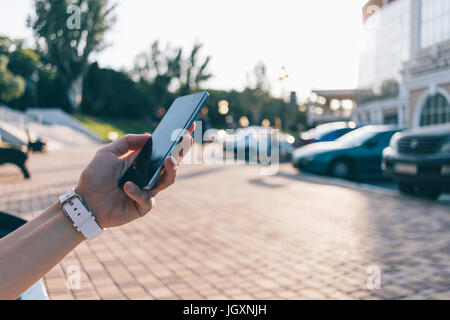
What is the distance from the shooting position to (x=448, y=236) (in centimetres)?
521

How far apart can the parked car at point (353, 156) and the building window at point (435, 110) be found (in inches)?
155

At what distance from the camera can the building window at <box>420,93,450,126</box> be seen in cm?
1445

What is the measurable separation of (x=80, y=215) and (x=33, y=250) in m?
0.15

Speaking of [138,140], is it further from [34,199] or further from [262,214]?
[34,199]

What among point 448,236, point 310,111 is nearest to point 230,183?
point 448,236

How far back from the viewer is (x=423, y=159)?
23.5ft

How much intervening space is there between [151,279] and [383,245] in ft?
8.39

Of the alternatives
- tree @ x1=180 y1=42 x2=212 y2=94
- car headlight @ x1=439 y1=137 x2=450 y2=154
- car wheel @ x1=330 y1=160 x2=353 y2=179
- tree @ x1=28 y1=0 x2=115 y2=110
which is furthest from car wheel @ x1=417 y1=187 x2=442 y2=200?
tree @ x1=28 y1=0 x2=115 y2=110

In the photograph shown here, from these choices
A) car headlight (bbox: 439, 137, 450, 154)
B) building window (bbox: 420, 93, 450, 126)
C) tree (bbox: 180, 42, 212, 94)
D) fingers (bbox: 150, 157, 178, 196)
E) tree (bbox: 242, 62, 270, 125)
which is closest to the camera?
fingers (bbox: 150, 157, 178, 196)

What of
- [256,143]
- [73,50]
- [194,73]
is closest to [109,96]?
[73,50]

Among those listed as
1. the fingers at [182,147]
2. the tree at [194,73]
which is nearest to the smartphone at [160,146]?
the fingers at [182,147]

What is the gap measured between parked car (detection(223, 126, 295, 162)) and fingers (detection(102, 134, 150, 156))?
1555 centimetres

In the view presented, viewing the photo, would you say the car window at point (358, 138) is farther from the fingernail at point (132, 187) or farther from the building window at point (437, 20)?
the fingernail at point (132, 187)

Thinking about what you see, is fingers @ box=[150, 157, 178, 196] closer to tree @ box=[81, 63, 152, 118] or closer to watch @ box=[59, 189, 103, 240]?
watch @ box=[59, 189, 103, 240]
